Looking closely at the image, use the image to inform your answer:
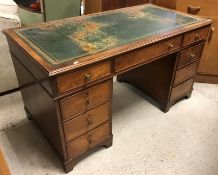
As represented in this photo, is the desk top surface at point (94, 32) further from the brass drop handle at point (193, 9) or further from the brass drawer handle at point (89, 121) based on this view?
the brass drawer handle at point (89, 121)

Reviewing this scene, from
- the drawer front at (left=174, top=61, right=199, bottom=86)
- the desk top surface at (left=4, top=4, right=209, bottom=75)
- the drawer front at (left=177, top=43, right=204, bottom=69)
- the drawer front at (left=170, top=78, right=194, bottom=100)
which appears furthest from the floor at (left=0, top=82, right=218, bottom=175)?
the desk top surface at (left=4, top=4, right=209, bottom=75)

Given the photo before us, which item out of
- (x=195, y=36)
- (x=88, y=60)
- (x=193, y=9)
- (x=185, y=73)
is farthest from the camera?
(x=193, y=9)

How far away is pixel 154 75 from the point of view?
186 centimetres

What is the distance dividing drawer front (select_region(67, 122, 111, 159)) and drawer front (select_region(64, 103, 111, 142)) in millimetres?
39

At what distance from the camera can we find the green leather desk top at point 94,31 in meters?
1.14

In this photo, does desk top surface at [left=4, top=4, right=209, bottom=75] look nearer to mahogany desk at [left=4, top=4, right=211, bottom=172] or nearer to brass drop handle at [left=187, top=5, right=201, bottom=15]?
mahogany desk at [left=4, top=4, right=211, bottom=172]

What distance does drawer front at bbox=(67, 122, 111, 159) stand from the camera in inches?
51.4

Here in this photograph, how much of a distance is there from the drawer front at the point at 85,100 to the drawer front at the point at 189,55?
0.66 m

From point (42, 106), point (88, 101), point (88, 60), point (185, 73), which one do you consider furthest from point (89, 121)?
point (185, 73)

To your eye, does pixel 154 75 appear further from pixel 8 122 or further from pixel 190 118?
pixel 8 122

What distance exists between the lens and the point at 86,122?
1.28 metres

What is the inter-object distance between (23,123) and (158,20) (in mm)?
1248

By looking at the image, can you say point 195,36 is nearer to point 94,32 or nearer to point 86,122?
point 94,32

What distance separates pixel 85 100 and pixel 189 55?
91 cm
